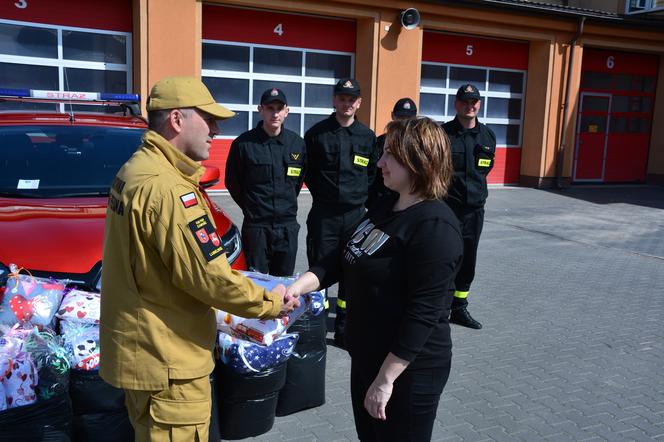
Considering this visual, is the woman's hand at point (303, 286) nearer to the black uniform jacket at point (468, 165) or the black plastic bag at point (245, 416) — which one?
the black plastic bag at point (245, 416)

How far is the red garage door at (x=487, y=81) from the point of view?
605 inches

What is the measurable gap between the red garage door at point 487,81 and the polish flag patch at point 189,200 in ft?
45.0

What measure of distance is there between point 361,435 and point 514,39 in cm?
1517

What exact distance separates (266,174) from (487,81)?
40.8ft

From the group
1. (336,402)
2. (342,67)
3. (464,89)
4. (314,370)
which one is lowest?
(336,402)

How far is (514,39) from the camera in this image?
1603 centimetres

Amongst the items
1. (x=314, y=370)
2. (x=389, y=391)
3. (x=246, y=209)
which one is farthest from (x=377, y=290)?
(x=246, y=209)

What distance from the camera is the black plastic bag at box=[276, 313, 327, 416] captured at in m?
3.92

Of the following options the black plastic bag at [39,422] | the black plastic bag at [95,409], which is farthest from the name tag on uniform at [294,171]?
the black plastic bag at [39,422]

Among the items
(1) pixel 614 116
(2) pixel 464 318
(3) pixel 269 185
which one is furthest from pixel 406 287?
(1) pixel 614 116

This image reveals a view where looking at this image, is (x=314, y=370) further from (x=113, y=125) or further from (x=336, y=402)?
(x=113, y=125)

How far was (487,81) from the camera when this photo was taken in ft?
52.8

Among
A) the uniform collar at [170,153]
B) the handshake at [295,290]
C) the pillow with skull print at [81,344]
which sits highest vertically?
the uniform collar at [170,153]

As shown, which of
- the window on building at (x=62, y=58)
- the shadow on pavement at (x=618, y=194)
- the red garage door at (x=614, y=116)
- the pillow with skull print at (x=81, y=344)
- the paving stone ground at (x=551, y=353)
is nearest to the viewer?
the pillow with skull print at (x=81, y=344)
